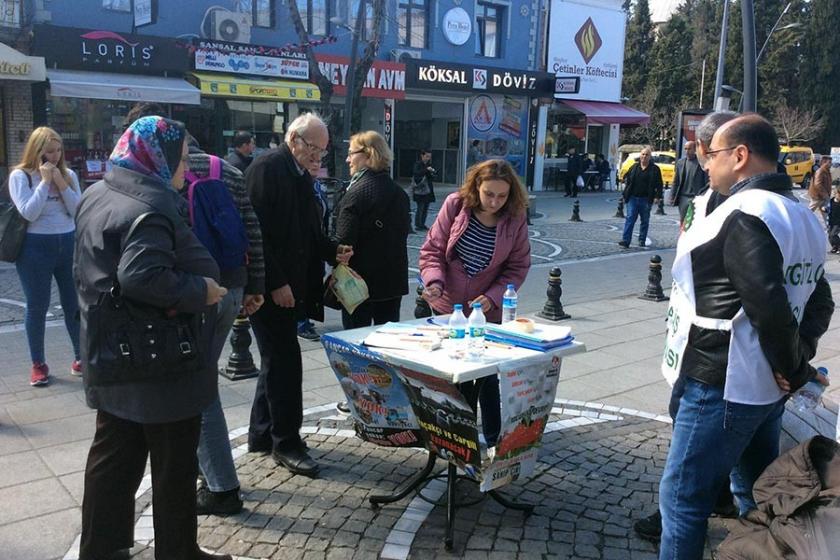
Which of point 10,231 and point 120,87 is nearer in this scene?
point 10,231

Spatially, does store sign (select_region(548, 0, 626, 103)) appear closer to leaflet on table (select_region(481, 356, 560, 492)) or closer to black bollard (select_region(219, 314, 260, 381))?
black bollard (select_region(219, 314, 260, 381))

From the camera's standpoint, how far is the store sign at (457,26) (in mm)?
25125

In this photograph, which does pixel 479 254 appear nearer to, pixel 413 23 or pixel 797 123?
pixel 413 23

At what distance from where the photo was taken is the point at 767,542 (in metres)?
2.49

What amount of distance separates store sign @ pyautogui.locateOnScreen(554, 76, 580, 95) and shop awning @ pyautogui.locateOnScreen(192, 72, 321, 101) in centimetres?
1070

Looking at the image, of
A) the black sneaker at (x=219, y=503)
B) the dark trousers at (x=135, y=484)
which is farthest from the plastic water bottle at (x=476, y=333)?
the black sneaker at (x=219, y=503)

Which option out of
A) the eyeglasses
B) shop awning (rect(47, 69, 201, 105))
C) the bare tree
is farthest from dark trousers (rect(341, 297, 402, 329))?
the bare tree

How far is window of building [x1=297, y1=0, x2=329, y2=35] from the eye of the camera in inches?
859

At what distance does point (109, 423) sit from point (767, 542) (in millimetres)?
2506

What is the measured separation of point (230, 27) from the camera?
20.0 meters

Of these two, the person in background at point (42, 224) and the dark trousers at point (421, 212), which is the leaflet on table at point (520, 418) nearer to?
the person in background at point (42, 224)

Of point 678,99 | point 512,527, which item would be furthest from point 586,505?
point 678,99

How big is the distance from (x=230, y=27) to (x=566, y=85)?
42.0 ft

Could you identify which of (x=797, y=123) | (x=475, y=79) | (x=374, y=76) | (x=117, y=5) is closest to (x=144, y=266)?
(x=117, y=5)
